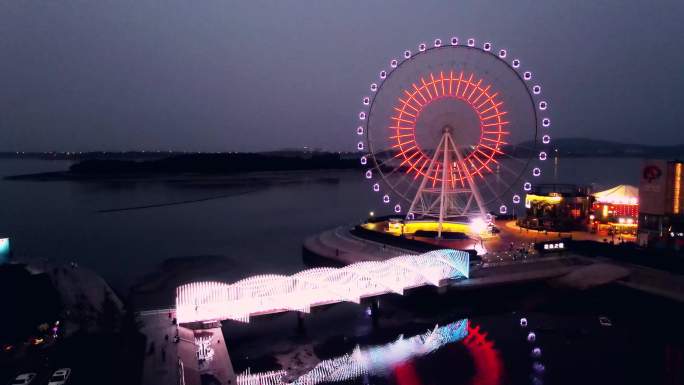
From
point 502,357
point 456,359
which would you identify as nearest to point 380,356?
point 456,359

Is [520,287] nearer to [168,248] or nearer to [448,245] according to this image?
[448,245]

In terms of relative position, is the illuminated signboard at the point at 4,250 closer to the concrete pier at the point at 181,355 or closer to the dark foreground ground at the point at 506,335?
the concrete pier at the point at 181,355

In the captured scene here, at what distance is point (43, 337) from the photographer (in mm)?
→ 16156

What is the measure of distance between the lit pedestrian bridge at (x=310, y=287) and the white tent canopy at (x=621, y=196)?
15.1 m

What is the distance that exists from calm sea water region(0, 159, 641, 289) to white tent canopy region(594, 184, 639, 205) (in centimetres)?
1926

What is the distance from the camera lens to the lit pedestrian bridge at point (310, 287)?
56.6ft

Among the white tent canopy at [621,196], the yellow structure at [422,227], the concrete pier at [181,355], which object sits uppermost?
the white tent canopy at [621,196]

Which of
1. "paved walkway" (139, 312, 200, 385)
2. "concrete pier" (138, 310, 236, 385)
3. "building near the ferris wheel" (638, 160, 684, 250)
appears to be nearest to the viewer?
"paved walkway" (139, 312, 200, 385)

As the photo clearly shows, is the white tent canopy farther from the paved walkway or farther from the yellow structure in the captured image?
the paved walkway

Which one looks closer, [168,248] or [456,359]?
[456,359]

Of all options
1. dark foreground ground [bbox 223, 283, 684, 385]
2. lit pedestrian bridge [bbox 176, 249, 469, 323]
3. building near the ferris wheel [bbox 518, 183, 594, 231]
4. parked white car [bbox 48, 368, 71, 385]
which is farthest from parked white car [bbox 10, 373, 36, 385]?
building near the ferris wheel [bbox 518, 183, 594, 231]

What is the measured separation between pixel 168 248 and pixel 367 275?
24414 mm

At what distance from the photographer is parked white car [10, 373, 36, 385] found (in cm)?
1364

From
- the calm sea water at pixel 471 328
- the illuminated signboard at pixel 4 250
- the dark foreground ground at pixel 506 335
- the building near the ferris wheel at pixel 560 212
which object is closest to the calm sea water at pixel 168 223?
the calm sea water at pixel 471 328
